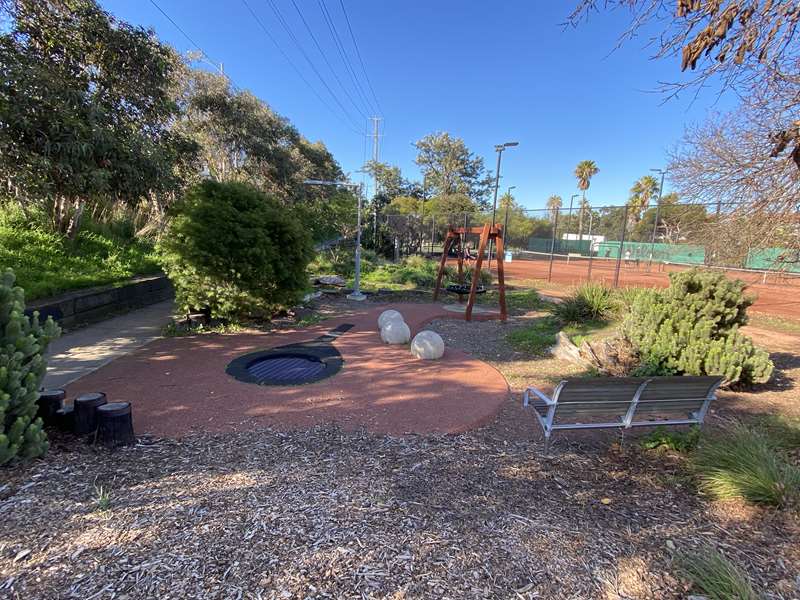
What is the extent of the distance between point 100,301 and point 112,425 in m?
6.01

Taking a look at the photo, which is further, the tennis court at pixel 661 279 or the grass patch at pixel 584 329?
the tennis court at pixel 661 279

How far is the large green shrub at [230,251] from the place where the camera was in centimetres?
666

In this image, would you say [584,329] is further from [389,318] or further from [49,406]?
[49,406]

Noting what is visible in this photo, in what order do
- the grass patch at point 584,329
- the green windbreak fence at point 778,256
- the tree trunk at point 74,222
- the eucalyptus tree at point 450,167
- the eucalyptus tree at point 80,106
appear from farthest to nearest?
the eucalyptus tree at point 450,167 → the tree trunk at point 74,222 → the grass patch at point 584,329 → the green windbreak fence at point 778,256 → the eucalyptus tree at point 80,106

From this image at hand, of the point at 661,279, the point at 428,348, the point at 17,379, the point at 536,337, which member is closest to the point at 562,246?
the point at 661,279

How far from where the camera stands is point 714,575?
1715 millimetres

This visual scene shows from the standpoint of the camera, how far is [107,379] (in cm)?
464

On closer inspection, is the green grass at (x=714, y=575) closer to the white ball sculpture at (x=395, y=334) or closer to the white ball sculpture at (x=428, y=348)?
the white ball sculpture at (x=428, y=348)

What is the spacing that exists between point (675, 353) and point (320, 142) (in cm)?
3506

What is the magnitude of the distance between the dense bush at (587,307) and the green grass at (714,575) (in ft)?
19.5

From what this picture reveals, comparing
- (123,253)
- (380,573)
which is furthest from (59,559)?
(123,253)

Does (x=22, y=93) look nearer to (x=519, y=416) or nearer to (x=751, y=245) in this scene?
(x=519, y=416)

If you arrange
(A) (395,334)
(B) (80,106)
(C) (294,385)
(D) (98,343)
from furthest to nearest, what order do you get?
(A) (395,334) → (D) (98,343) → (B) (80,106) → (C) (294,385)

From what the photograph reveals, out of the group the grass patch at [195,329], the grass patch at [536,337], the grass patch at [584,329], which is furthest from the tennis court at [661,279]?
the grass patch at [195,329]
